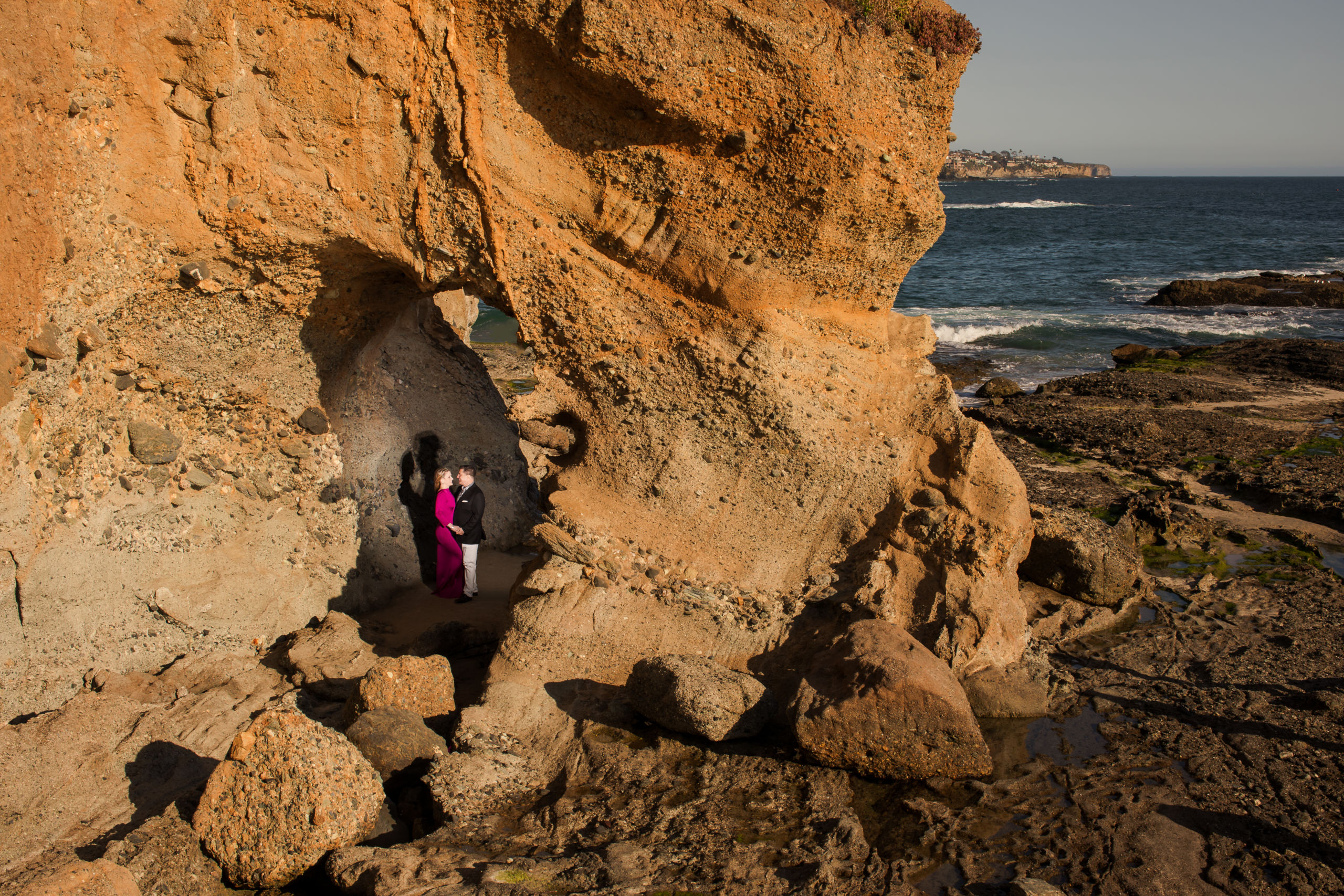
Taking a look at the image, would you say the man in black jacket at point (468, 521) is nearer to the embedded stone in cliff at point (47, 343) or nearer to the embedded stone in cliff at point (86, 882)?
the embedded stone in cliff at point (47, 343)

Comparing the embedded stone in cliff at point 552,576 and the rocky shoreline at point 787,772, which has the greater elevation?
the embedded stone in cliff at point 552,576

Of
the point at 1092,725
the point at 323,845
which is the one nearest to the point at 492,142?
the point at 323,845

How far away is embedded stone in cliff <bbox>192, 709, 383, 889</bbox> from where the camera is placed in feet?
13.5

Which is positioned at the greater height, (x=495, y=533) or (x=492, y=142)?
(x=492, y=142)

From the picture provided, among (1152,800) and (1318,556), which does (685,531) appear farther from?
(1318,556)

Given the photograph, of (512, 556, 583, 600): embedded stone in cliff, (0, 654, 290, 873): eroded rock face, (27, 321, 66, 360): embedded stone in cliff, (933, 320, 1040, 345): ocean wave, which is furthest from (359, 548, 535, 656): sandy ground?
(933, 320, 1040, 345): ocean wave

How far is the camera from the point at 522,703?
5398 mm

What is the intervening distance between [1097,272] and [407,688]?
3964 cm

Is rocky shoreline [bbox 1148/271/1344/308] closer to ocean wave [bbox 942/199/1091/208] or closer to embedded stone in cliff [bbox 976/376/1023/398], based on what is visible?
embedded stone in cliff [bbox 976/376/1023/398]

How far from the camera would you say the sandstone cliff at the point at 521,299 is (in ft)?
16.2

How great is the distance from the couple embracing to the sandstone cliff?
1.03 meters

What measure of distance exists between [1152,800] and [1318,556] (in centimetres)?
533

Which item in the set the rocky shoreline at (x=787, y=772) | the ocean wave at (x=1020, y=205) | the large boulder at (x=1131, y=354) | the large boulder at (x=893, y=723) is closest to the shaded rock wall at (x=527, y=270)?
the rocky shoreline at (x=787, y=772)

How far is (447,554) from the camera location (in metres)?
7.32
